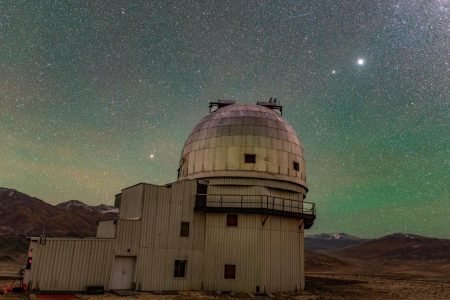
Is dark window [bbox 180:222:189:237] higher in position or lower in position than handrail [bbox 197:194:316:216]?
lower

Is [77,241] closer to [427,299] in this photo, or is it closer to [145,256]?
[145,256]

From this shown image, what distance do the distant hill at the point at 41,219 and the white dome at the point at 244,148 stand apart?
54492 mm

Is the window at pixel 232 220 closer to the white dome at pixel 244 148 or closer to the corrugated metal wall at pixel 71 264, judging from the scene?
the white dome at pixel 244 148

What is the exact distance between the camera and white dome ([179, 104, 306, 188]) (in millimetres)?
26375

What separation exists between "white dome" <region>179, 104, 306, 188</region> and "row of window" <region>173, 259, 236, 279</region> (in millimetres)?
6531

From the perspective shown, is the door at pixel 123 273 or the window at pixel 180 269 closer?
the door at pixel 123 273

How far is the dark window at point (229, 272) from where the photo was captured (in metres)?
23.4

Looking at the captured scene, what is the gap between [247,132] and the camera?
1081 inches

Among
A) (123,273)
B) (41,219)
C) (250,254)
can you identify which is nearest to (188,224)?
(250,254)

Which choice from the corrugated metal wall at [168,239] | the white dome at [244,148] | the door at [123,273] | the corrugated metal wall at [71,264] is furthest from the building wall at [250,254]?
the corrugated metal wall at [71,264]

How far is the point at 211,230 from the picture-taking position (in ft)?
79.9

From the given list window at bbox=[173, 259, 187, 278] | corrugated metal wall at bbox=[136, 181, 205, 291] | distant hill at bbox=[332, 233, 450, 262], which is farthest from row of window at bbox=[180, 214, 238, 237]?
distant hill at bbox=[332, 233, 450, 262]

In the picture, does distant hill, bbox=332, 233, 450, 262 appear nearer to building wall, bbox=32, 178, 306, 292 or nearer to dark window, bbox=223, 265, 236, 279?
building wall, bbox=32, 178, 306, 292

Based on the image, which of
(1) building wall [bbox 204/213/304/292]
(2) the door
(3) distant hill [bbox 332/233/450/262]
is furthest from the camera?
(3) distant hill [bbox 332/233/450/262]
